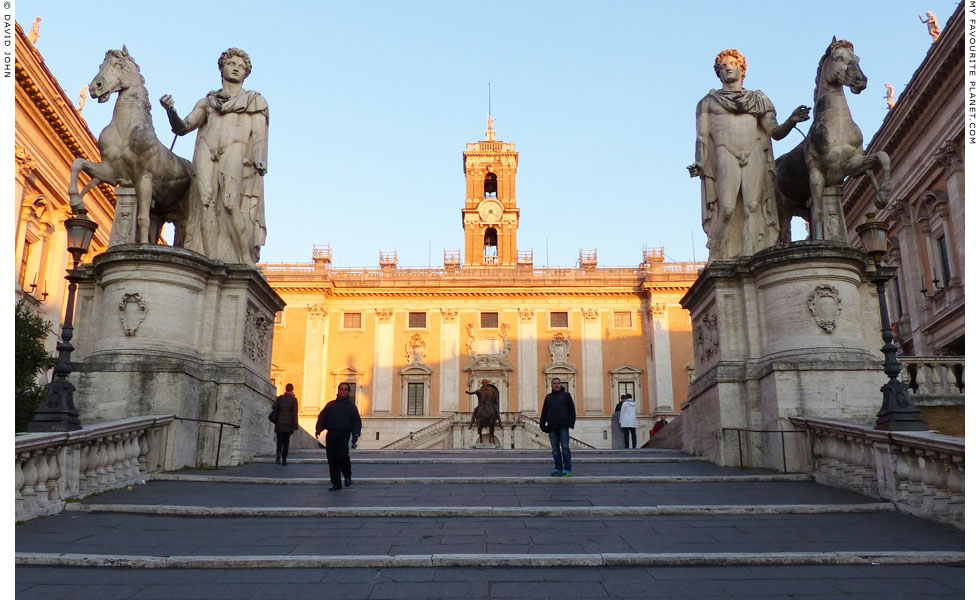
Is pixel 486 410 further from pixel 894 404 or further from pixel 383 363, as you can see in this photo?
pixel 383 363

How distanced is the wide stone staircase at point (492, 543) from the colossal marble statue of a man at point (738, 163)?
457cm

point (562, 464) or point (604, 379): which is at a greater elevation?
point (604, 379)

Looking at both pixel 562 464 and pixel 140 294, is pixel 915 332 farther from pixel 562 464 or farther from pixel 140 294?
pixel 140 294

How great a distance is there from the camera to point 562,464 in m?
10.5

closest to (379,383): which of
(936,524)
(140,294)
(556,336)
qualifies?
(556,336)

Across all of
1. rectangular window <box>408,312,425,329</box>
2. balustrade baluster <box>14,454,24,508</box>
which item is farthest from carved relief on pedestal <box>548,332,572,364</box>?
balustrade baluster <box>14,454,24,508</box>

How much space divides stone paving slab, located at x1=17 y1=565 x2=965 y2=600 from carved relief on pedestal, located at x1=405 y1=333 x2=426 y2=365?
4514 centimetres

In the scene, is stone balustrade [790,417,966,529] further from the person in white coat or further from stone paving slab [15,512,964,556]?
the person in white coat

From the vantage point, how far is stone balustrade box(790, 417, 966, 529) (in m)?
6.65

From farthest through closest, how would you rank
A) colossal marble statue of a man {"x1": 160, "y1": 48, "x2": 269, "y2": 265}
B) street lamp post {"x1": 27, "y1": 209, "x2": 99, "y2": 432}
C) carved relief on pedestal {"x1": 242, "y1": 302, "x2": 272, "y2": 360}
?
carved relief on pedestal {"x1": 242, "y1": 302, "x2": 272, "y2": 360} → colossal marble statue of a man {"x1": 160, "y1": 48, "x2": 269, "y2": 265} → street lamp post {"x1": 27, "y1": 209, "x2": 99, "y2": 432}

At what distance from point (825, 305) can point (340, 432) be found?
7.43 m

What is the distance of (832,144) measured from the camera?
11.4m

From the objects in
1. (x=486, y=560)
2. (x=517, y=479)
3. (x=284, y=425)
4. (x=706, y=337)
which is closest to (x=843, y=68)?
(x=706, y=337)

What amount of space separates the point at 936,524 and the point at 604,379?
143ft
